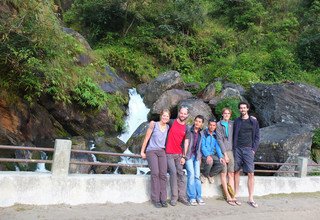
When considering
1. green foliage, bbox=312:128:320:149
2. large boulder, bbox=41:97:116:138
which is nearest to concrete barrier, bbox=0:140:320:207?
large boulder, bbox=41:97:116:138

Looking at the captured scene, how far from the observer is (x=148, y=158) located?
22.3ft

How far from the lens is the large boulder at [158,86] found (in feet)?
57.6

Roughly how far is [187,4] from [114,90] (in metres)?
10.1

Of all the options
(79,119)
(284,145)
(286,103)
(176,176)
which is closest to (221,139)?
(176,176)

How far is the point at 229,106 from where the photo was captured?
1608 centimetres

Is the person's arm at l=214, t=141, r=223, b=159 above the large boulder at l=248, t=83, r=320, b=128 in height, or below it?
below

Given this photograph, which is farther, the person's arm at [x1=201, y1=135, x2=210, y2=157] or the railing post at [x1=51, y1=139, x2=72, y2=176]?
the person's arm at [x1=201, y1=135, x2=210, y2=157]

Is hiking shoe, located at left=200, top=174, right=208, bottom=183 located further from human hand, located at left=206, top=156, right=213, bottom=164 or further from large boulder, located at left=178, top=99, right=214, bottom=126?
large boulder, located at left=178, top=99, right=214, bottom=126

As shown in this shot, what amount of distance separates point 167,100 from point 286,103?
220 inches

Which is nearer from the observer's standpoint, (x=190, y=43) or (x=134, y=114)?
(x=134, y=114)

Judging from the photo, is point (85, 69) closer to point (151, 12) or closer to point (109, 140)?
point (109, 140)

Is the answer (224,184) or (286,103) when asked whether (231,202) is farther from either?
(286,103)

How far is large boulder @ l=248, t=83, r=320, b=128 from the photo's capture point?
15.9 metres

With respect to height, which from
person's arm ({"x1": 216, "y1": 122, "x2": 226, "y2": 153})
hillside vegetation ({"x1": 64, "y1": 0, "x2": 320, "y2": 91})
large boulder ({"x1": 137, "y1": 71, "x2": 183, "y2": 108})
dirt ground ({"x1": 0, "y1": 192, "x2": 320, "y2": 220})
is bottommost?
dirt ground ({"x1": 0, "y1": 192, "x2": 320, "y2": 220})
